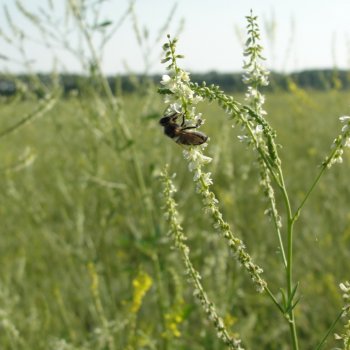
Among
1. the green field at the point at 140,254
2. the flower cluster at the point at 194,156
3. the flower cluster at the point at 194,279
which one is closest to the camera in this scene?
the flower cluster at the point at 194,156

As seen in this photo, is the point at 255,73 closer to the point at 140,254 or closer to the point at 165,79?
the point at 165,79

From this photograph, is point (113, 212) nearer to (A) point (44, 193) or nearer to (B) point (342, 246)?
(B) point (342, 246)

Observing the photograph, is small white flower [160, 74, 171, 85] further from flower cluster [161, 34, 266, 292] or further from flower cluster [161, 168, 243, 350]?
flower cluster [161, 168, 243, 350]

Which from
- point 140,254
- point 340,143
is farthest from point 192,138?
point 140,254

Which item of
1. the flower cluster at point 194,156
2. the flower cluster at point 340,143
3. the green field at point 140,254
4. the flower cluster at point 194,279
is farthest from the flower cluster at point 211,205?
the green field at point 140,254

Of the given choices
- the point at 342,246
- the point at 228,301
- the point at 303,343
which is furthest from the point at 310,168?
the point at 228,301

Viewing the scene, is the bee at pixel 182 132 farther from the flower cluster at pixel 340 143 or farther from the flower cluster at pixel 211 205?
the flower cluster at pixel 340 143
